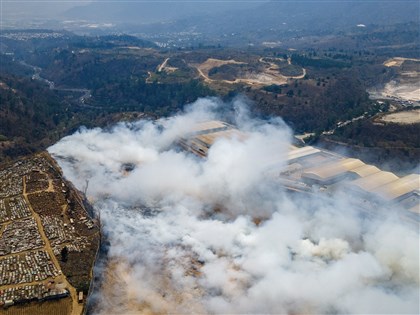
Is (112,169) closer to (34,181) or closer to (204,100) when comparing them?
(34,181)

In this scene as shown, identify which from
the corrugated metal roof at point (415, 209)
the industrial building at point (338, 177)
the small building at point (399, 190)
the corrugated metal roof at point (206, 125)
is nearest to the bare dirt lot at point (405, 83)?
the corrugated metal roof at point (206, 125)

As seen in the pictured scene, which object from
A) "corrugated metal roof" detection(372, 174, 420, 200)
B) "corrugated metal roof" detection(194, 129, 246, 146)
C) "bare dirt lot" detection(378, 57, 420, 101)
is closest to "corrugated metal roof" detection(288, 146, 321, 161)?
"corrugated metal roof" detection(194, 129, 246, 146)

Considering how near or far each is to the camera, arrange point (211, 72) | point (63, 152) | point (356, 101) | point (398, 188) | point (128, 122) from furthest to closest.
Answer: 1. point (211, 72)
2. point (356, 101)
3. point (128, 122)
4. point (63, 152)
5. point (398, 188)

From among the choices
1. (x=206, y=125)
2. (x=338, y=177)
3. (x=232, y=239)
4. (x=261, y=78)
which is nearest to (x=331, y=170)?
(x=338, y=177)

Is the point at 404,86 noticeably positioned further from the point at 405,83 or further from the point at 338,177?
the point at 338,177

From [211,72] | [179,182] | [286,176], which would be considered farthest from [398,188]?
[211,72]

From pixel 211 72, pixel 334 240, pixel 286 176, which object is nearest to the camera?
pixel 334 240

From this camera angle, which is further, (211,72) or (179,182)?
(211,72)
